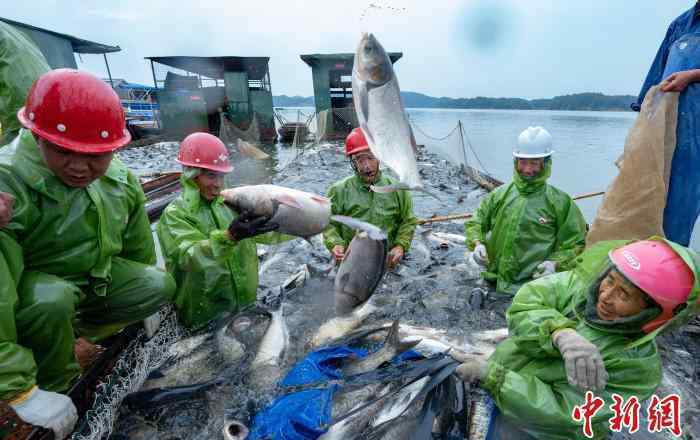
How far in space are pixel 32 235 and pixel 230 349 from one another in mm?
1906

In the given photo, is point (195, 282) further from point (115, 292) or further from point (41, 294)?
point (41, 294)

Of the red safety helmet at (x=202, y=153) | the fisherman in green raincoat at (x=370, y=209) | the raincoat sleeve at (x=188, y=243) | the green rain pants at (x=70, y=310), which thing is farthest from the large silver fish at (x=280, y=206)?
the fisherman in green raincoat at (x=370, y=209)

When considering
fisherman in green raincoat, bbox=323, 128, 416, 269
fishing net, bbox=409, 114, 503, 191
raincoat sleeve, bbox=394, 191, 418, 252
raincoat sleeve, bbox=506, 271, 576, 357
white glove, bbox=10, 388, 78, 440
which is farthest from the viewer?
fishing net, bbox=409, 114, 503, 191

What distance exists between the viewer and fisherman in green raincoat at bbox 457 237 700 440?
5.79 feet

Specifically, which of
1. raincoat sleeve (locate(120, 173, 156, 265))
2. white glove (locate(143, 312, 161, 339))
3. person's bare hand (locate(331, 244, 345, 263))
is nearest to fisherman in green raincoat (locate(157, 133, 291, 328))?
raincoat sleeve (locate(120, 173, 156, 265))

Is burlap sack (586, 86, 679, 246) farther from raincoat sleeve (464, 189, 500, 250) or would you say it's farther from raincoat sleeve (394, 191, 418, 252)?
raincoat sleeve (394, 191, 418, 252)

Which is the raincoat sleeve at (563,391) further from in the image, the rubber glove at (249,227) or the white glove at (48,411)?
the white glove at (48,411)

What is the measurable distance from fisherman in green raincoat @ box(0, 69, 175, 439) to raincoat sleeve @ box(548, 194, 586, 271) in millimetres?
4245

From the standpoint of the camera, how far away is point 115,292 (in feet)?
10.1

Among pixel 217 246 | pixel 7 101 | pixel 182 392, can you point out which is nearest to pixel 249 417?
pixel 182 392

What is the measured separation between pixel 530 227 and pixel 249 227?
125 inches

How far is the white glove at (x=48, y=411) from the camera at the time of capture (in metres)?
2.10

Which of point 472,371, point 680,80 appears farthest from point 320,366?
point 680,80

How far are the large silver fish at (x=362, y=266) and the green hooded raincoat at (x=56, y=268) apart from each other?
174cm
